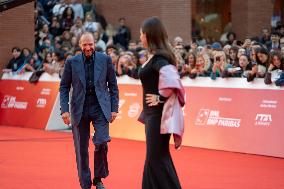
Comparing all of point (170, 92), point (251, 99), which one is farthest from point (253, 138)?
point (170, 92)

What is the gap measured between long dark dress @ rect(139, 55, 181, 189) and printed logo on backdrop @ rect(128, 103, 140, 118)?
8271mm

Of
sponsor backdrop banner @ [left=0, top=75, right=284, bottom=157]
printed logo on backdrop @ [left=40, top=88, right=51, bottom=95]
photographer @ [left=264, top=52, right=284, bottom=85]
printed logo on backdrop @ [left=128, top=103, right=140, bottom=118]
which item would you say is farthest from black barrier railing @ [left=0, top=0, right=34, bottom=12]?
photographer @ [left=264, top=52, right=284, bottom=85]

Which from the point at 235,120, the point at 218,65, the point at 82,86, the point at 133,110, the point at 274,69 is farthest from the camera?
the point at 133,110

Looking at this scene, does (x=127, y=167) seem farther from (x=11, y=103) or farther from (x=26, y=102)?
(x=11, y=103)

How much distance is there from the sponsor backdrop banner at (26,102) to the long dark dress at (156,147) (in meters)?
11.0

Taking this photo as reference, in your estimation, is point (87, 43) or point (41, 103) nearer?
point (87, 43)

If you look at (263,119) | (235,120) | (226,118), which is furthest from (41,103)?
(263,119)

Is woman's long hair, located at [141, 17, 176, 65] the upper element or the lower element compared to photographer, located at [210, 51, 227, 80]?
upper

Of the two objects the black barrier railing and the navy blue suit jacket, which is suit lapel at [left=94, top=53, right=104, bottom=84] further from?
the black barrier railing

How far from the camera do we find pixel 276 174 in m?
10.4

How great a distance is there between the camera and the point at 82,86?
28.2 feet

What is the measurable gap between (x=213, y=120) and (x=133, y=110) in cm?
242

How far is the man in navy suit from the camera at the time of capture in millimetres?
8602

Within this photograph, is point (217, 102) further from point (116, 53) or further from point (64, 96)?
point (64, 96)
